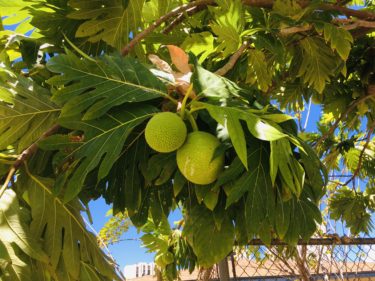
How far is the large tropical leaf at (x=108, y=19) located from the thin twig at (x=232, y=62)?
0.50 metres

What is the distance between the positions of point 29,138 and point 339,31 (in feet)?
4.69

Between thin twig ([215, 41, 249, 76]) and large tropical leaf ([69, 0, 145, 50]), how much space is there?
0.50 m

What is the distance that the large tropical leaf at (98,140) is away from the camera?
34.9 inches

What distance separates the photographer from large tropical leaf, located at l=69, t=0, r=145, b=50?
5.02 feet

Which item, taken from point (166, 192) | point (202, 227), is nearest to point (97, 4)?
point (166, 192)

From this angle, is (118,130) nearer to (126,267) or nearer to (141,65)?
(141,65)

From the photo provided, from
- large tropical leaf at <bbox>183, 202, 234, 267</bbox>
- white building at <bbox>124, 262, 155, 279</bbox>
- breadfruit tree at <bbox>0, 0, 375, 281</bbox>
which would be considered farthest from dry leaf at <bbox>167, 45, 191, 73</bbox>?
white building at <bbox>124, 262, 155, 279</bbox>

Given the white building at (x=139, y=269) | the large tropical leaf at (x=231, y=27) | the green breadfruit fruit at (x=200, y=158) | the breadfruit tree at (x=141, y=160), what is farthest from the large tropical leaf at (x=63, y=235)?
the white building at (x=139, y=269)

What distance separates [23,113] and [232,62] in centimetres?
66

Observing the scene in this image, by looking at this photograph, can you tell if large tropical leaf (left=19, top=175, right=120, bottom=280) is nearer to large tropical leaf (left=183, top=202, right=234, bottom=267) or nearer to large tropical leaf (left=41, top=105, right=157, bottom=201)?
large tropical leaf (left=41, top=105, right=157, bottom=201)

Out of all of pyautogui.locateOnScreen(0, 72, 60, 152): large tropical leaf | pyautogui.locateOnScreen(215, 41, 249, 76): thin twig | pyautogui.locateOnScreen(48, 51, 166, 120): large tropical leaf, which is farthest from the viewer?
pyautogui.locateOnScreen(215, 41, 249, 76): thin twig

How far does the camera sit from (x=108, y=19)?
1583 mm

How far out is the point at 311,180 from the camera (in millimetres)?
948

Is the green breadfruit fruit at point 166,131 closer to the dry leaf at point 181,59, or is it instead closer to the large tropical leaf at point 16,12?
the dry leaf at point 181,59
